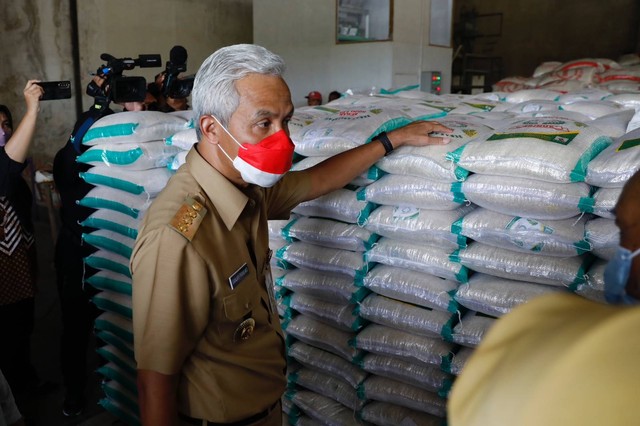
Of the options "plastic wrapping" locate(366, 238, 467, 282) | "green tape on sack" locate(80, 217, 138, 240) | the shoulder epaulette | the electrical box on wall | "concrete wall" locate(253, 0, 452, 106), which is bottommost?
"green tape on sack" locate(80, 217, 138, 240)

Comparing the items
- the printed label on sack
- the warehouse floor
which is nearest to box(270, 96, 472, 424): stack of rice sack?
the printed label on sack

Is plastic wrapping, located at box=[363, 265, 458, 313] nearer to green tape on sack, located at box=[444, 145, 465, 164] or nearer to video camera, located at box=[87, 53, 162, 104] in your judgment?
green tape on sack, located at box=[444, 145, 465, 164]

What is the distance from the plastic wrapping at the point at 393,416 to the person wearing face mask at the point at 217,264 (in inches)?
24.4

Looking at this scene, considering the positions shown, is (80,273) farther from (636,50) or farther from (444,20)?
(636,50)

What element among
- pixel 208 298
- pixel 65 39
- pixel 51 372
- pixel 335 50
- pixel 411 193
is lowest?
pixel 51 372

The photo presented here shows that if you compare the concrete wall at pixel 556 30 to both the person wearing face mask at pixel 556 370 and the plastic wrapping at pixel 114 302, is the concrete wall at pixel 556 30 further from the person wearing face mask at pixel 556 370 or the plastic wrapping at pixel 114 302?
the person wearing face mask at pixel 556 370

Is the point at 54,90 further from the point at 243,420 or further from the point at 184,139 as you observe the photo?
the point at 243,420

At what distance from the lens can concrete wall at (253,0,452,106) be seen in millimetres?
5918

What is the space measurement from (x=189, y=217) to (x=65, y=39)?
661cm

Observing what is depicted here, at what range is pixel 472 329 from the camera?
1619mm

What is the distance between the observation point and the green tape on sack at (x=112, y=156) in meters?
2.17

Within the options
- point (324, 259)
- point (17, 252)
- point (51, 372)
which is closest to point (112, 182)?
point (17, 252)

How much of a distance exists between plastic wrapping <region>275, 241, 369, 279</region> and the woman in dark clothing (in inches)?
45.1

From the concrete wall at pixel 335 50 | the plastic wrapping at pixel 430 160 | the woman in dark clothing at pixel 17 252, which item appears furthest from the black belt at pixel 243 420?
the concrete wall at pixel 335 50
